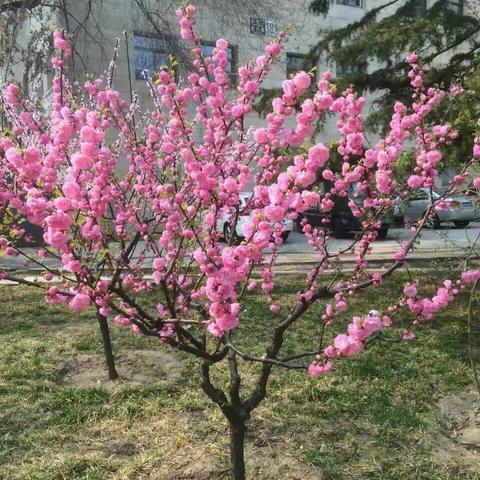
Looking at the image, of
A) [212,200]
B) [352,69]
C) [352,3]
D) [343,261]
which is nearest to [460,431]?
[212,200]

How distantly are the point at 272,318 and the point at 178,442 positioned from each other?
3.29 m

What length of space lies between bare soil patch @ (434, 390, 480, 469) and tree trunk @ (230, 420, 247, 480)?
136 cm

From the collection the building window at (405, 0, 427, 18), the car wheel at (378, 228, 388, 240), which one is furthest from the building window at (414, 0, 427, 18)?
the car wheel at (378, 228, 388, 240)

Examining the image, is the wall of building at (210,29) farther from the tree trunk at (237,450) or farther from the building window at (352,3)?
the tree trunk at (237,450)

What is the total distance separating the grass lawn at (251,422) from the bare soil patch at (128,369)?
0.30 feet

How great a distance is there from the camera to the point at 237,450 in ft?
9.46

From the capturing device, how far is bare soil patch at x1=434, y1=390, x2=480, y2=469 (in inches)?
133

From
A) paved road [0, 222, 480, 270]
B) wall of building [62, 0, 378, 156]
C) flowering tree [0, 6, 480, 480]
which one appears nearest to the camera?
flowering tree [0, 6, 480, 480]

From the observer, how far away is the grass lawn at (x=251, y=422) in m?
3.23

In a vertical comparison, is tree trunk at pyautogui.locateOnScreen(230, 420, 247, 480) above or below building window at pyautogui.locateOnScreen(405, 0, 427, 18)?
below

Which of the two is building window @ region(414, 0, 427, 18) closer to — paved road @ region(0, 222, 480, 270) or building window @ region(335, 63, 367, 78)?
building window @ region(335, 63, 367, 78)

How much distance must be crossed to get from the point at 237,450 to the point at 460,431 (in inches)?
73.5

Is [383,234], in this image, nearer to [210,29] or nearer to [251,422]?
[210,29]

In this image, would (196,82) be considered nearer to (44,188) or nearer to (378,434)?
(44,188)
